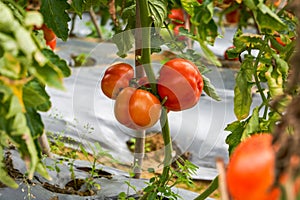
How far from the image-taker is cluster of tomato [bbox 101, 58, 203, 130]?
44.6 inches

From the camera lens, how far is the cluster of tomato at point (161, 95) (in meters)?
1.13

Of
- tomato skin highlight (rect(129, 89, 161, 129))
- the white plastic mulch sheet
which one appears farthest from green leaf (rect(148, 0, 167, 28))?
the white plastic mulch sheet

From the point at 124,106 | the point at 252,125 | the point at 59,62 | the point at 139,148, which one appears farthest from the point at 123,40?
the point at 59,62

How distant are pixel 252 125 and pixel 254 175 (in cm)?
50

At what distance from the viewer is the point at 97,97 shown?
260 cm

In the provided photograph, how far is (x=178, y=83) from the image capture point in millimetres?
1144

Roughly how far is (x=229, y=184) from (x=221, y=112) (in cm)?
186

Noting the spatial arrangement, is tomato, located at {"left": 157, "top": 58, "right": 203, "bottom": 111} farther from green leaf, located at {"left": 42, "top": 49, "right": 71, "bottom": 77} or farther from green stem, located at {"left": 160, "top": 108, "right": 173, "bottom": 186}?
green leaf, located at {"left": 42, "top": 49, "right": 71, "bottom": 77}

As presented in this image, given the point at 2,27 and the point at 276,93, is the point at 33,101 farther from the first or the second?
the point at 276,93

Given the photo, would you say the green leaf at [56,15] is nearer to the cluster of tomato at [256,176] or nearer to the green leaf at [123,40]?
the green leaf at [123,40]

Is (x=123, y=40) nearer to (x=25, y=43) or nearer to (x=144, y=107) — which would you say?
(x=144, y=107)

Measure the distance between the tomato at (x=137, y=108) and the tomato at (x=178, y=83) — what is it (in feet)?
0.10

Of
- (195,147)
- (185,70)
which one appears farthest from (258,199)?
(195,147)

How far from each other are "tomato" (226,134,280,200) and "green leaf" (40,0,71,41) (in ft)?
2.40
